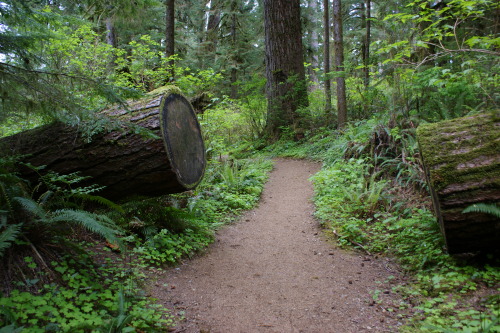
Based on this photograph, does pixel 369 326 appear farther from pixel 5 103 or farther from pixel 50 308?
pixel 5 103

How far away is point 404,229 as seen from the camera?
435 cm

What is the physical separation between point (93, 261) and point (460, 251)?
3779 mm

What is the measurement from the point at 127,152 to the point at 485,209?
387 centimetres

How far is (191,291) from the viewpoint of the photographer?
11.3ft

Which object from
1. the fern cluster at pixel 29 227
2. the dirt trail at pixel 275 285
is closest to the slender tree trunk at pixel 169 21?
the dirt trail at pixel 275 285

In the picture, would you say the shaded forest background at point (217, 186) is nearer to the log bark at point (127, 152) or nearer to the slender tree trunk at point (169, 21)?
the slender tree trunk at point (169, 21)

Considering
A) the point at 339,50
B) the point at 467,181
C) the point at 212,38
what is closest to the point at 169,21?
the point at 339,50

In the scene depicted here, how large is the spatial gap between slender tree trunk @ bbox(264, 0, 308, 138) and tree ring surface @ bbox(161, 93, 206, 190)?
24.3ft

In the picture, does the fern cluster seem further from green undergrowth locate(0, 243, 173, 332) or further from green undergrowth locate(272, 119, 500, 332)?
green undergrowth locate(272, 119, 500, 332)

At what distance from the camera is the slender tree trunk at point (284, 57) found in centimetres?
1186

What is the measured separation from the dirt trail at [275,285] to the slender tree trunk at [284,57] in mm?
6947

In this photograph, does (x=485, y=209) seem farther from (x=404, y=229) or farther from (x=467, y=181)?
(x=404, y=229)

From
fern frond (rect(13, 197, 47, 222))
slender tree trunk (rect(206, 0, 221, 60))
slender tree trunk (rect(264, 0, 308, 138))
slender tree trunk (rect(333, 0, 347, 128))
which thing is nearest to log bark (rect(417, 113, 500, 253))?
fern frond (rect(13, 197, 47, 222))

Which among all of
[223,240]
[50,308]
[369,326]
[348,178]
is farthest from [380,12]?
[50,308]
